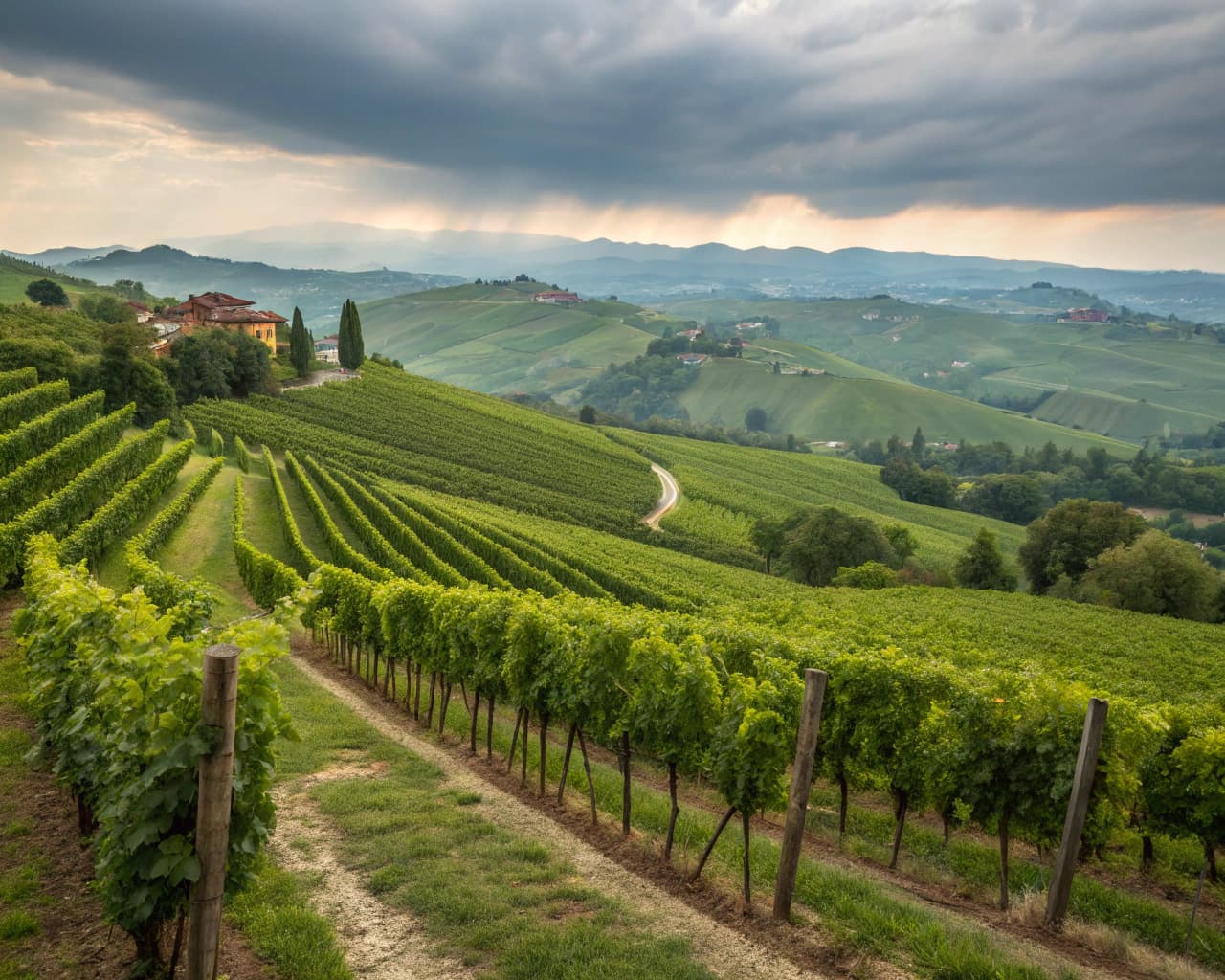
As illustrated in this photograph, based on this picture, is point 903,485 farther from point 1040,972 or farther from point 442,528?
point 1040,972

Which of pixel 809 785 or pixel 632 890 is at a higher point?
pixel 809 785

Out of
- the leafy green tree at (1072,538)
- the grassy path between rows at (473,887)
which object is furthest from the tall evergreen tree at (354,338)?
the grassy path between rows at (473,887)

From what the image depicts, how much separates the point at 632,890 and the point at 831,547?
192ft

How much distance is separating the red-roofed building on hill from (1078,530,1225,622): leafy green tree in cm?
9139

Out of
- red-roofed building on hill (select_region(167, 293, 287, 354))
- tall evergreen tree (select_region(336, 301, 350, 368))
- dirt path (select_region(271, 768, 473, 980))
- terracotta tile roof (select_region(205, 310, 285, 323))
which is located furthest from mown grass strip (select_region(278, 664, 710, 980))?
terracotta tile roof (select_region(205, 310, 285, 323))

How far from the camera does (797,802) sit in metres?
9.00

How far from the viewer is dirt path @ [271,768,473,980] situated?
8000 millimetres

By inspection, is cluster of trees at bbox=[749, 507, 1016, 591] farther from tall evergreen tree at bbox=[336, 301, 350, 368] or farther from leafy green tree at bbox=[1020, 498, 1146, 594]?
tall evergreen tree at bbox=[336, 301, 350, 368]

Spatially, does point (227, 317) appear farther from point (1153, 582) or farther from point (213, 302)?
point (1153, 582)

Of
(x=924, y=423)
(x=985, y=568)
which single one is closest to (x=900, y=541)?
(x=985, y=568)

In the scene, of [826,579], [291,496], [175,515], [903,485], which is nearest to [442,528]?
[291,496]

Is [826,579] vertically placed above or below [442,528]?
below

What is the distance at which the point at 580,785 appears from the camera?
14.7 m

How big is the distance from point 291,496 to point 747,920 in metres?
49.1
